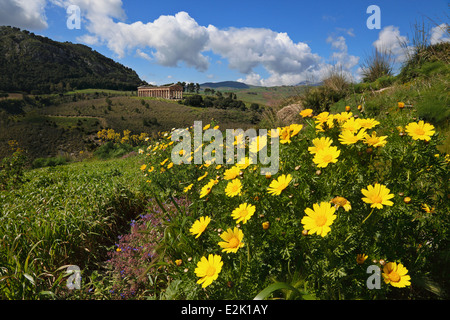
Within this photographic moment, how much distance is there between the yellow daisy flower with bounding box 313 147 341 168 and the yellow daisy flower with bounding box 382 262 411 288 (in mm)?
533

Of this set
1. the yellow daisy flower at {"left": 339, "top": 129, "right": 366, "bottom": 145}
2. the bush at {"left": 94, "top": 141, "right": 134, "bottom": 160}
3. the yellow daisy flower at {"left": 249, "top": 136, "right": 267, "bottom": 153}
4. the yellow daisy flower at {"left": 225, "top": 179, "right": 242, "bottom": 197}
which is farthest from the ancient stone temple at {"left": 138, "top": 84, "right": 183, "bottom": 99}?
the yellow daisy flower at {"left": 339, "top": 129, "right": 366, "bottom": 145}

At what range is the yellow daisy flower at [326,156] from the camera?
1.13 m

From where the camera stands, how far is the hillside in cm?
4791

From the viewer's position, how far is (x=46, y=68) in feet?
179

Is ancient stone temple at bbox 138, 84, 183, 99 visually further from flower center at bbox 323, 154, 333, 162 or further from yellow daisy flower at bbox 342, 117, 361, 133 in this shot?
flower center at bbox 323, 154, 333, 162

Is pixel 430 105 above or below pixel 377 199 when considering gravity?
above

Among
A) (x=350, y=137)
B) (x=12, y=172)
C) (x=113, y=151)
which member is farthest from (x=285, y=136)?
(x=113, y=151)

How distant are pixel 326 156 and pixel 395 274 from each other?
596 millimetres

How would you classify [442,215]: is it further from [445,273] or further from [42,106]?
[42,106]

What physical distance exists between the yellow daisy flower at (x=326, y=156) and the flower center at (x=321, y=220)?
0.25 metres

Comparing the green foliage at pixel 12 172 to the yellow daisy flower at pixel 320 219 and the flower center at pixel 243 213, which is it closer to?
the flower center at pixel 243 213

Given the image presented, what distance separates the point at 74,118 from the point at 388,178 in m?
34.0

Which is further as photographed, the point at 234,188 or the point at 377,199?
the point at 234,188

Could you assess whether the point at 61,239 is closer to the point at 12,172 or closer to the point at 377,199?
the point at 377,199
